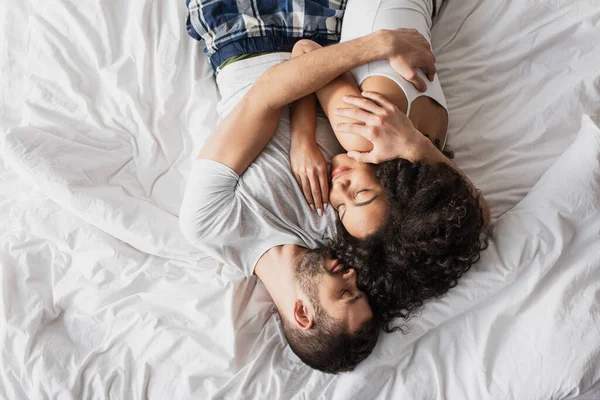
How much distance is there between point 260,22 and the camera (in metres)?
1.37

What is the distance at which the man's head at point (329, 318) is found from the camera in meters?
1.08

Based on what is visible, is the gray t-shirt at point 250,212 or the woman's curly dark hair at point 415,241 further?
the gray t-shirt at point 250,212

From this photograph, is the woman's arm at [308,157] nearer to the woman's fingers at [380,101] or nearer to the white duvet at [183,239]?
the woman's fingers at [380,101]

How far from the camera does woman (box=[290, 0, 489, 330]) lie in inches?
41.4

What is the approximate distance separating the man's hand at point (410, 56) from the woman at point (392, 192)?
2cm

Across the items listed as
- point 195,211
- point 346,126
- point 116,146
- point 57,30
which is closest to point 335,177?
point 346,126

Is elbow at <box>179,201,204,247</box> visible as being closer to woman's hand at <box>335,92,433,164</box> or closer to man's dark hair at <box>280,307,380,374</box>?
man's dark hair at <box>280,307,380,374</box>

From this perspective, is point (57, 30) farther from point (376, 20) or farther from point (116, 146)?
point (376, 20)

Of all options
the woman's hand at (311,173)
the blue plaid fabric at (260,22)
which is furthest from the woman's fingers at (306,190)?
the blue plaid fabric at (260,22)

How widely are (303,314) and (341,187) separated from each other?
0.92ft

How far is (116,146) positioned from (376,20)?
2.41 feet

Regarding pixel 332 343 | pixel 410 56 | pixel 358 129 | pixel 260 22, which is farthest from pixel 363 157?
pixel 260 22

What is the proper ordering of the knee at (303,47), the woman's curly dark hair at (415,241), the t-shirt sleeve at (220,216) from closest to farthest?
the woman's curly dark hair at (415,241) < the t-shirt sleeve at (220,216) < the knee at (303,47)

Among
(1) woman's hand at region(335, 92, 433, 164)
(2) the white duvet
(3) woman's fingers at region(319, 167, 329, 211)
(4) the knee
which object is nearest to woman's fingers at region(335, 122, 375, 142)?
(1) woman's hand at region(335, 92, 433, 164)
